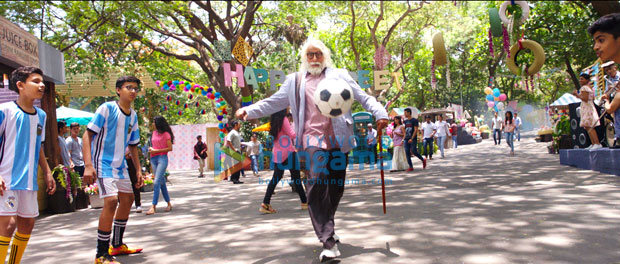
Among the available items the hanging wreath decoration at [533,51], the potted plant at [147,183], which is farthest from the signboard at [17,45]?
the hanging wreath decoration at [533,51]

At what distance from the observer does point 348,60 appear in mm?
32656

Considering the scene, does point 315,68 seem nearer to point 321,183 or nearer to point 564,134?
point 321,183

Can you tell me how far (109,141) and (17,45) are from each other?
5.42m

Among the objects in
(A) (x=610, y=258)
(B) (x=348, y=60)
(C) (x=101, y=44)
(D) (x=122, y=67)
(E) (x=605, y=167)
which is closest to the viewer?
(A) (x=610, y=258)

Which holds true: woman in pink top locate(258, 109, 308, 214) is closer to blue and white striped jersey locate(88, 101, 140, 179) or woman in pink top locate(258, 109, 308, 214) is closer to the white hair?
the white hair

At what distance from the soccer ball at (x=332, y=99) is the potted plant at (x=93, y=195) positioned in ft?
21.4

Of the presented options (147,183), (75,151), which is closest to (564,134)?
(147,183)

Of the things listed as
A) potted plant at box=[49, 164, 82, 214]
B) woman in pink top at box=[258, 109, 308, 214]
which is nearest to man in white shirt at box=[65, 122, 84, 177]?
potted plant at box=[49, 164, 82, 214]

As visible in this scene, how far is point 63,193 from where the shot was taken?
28.3 ft

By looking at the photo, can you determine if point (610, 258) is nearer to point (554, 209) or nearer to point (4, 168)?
point (554, 209)

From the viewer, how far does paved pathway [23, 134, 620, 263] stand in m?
3.83

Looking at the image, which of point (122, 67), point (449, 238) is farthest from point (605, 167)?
point (122, 67)

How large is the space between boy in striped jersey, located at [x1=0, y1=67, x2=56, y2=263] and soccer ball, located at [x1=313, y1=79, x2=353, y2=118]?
2.25m

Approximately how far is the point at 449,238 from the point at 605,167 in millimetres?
6241
